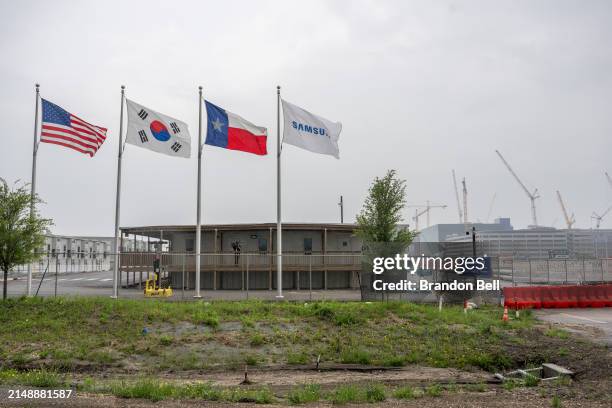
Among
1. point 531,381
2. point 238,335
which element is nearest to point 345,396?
point 531,381

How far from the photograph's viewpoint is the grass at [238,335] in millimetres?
14898

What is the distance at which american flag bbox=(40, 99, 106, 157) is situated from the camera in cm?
2281

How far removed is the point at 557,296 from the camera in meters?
26.2

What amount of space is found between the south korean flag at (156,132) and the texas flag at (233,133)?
4.71 ft

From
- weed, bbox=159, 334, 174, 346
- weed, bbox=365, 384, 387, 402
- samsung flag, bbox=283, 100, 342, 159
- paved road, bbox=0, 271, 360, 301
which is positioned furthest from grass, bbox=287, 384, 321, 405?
samsung flag, bbox=283, 100, 342, 159

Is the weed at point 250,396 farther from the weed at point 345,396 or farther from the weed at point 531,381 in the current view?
the weed at point 531,381

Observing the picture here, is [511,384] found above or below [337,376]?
above

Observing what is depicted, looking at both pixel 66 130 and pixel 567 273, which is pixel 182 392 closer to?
pixel 66 130

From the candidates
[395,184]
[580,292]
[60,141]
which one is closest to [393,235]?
[395,184]

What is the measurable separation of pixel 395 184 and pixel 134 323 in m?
12.6

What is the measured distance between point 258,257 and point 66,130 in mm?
15323

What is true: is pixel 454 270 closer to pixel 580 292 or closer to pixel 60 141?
pixel 580 292

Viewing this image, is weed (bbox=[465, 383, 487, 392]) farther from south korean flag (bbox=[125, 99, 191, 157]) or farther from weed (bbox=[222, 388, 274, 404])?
south korean flag (bbox=[125, 99, 191, 157])

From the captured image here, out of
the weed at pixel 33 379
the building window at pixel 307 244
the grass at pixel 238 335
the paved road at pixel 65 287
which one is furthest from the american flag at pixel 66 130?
the building window at pixel 307 244
